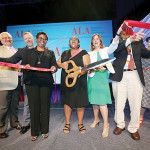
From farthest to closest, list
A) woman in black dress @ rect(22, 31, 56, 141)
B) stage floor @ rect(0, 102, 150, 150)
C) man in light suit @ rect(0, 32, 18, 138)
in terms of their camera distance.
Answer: man in light suit @ rect(0, 32, 18, 138) < woman in black dress @ rect(22, 31, 56, 141) < stage floor @ rect(0, 102, 150, 150)

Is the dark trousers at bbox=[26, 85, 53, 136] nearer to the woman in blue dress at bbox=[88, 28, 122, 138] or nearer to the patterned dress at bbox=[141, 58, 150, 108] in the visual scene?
the woman in blue dress at bbox=[88, 28, 122, 138]

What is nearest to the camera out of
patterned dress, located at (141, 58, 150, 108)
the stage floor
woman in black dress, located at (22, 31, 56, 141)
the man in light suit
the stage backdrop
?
the stage floor

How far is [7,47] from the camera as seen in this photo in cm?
221

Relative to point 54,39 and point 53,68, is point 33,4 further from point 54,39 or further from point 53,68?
point 53,68

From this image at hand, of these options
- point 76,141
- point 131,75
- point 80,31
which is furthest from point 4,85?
point 80,31

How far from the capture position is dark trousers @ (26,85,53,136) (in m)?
1.83

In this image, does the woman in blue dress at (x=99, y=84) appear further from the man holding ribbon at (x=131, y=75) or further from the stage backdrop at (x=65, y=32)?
the stage backdrop at (x=65, y=32)

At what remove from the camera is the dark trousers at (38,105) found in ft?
5.99

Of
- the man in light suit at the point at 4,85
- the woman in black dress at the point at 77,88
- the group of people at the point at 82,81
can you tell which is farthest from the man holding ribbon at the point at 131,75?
the man in light suit at the point at 4,85

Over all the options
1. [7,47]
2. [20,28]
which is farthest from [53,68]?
[20,28]

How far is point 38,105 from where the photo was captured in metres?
1.87

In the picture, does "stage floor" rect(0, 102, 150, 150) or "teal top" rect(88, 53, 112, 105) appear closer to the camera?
"stage floor" rect(0, 102, 150, 150)

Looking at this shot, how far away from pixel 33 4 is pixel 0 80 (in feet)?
14.1

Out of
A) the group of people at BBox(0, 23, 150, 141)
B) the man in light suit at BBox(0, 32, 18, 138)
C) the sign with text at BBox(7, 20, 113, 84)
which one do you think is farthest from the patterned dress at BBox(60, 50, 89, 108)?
the sign with text at BBox(7, 20, 113, 84)
